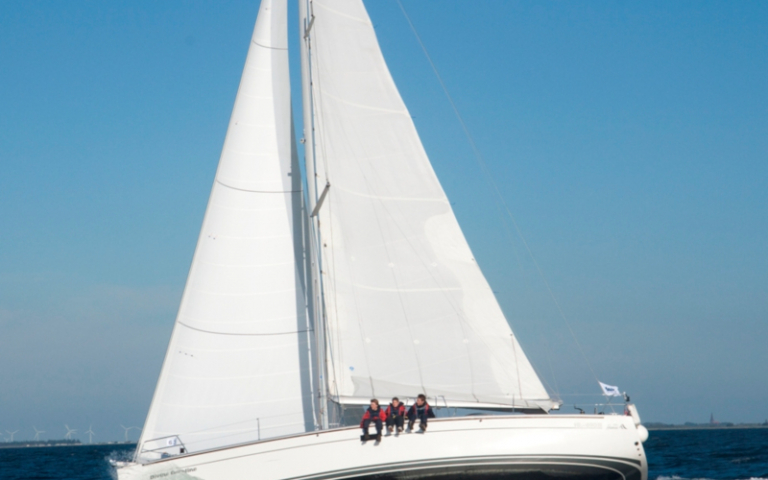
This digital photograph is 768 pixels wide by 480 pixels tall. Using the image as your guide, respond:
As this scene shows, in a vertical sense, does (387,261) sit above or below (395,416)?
above

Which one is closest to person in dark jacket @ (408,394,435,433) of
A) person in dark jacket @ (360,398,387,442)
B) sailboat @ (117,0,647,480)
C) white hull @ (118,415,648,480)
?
white hull @ (118,415,648,480)

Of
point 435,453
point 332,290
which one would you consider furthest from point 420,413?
point 332,290

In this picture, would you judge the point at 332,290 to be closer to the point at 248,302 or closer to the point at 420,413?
the point at 248,302

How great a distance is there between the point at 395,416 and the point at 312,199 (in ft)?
16.0

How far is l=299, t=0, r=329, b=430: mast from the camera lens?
53.4 feet

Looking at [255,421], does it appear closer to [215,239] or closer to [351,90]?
[215,239]

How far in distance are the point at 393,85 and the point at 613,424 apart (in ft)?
26.8

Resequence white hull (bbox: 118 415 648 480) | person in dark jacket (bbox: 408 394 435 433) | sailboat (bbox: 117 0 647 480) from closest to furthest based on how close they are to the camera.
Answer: white hull (bbox: 118 415 648 480) < person in dark jacket (bbox: 408 394 435 433) < sailboat (bbox: 117 0 647 480)

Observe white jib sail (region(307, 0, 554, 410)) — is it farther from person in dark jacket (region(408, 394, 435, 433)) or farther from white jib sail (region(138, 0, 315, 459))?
person in dark jacket (region(408, 394, 435, 433))

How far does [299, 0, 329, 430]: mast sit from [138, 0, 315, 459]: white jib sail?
853mm

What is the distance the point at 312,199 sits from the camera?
657 inches

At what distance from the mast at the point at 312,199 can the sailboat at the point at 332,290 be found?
0.04 metres

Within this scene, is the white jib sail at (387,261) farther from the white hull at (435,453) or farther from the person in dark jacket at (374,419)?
the person in dark jacket at (374,419)

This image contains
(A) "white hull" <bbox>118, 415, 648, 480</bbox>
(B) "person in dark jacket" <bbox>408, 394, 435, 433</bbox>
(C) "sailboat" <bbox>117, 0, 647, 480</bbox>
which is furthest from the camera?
(C) "sailboat" <bbox>117, 0, 647, 480</bbox>
